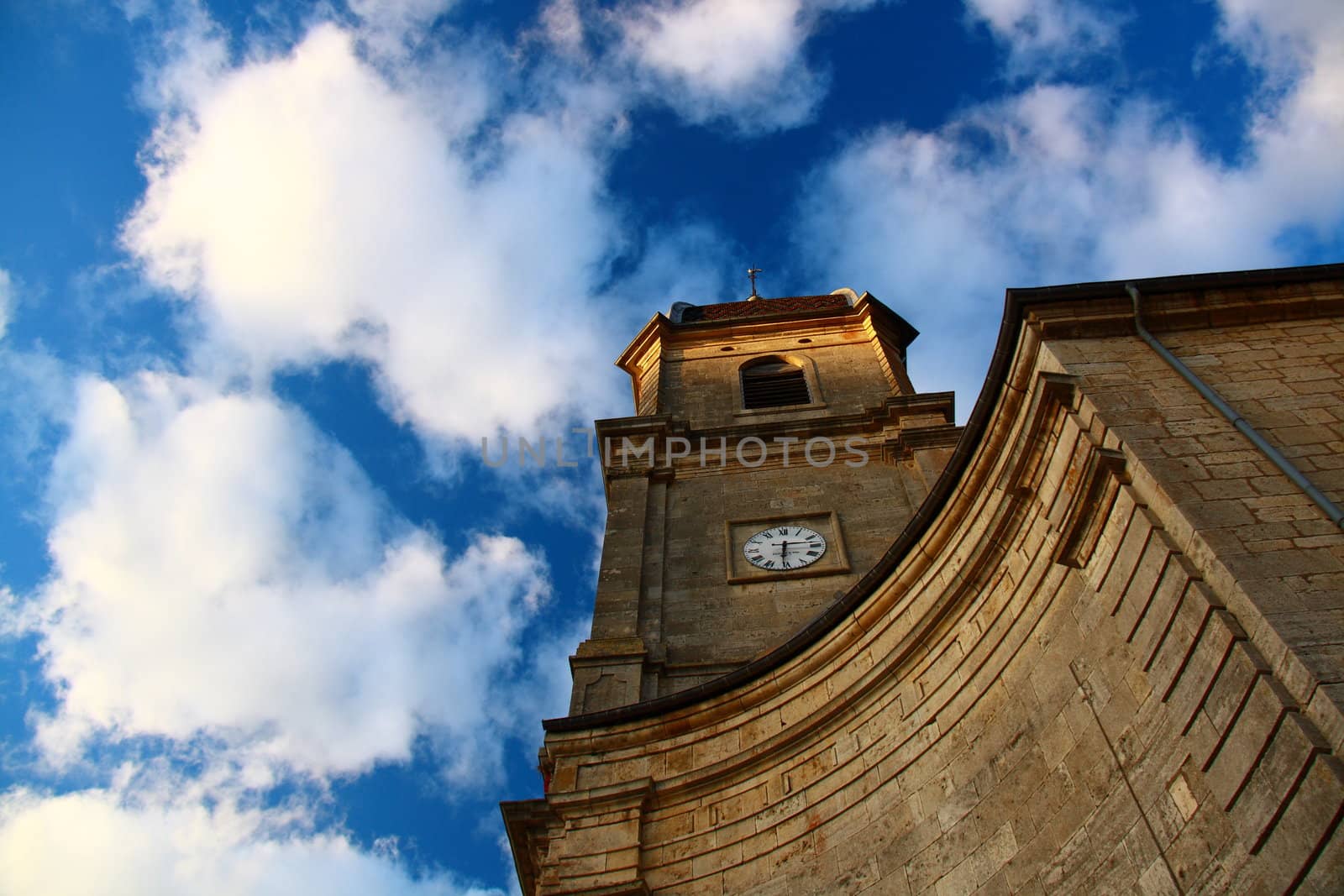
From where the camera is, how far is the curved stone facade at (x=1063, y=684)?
489cm

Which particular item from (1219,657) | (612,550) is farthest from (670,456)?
(1219,657)

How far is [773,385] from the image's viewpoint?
68.7 feet

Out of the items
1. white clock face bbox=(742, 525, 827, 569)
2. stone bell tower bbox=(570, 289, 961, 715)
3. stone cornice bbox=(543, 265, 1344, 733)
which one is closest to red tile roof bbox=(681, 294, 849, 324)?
stone bell tower bbox=(570, 289, 961, 715)

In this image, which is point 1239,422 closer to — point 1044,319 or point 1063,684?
point 1044,319

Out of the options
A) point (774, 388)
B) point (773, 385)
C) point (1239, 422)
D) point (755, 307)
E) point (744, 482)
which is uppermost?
point (755, 307)

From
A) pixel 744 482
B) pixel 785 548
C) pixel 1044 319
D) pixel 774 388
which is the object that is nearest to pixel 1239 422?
pixel 1044 319

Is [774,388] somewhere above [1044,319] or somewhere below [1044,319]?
above

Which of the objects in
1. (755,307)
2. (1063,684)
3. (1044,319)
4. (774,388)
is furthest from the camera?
(755,307)

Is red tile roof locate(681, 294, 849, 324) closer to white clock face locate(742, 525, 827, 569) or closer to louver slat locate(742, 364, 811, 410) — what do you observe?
louver slat locate(742, 364, 811, 410)

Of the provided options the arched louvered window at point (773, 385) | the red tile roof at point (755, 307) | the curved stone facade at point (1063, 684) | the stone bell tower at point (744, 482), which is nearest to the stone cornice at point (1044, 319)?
the curved stone facade at point (1063, 684)

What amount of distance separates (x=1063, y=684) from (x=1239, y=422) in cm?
198

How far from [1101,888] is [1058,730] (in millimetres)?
1046

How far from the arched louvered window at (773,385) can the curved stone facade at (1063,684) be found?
11.3 metres

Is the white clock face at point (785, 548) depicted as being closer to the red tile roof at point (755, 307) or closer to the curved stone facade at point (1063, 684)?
the curved stone facade at point (1063, 684)
